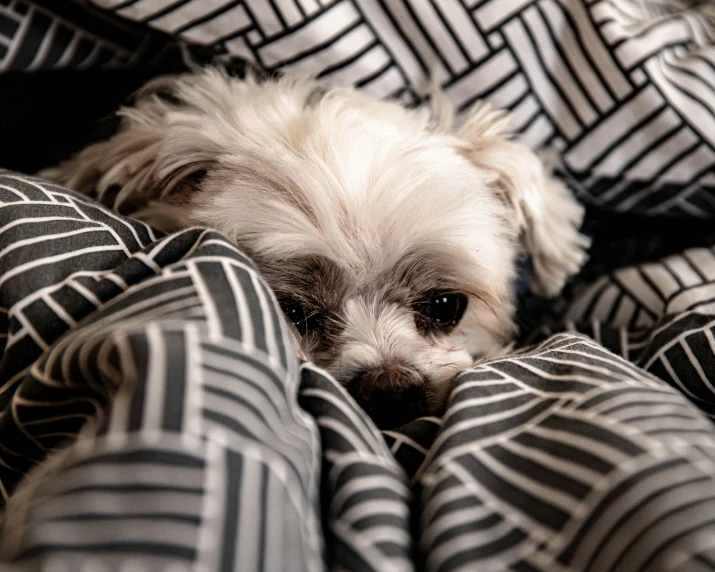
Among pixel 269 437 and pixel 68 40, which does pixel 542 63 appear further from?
pixel 269 437

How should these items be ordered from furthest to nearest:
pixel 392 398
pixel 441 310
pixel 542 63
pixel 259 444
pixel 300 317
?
1. pixel 542 63
2. pixel 441 310
3. pixel 300 317
4. pixel 392 398
5. pixel 259 444

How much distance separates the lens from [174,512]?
568mm

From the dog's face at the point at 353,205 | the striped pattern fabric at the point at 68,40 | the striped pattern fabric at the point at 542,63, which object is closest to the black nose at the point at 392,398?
the dog's face at the point at 353,205

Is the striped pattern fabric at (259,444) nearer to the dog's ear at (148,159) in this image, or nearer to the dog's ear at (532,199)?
the dog's ear at (148,159)

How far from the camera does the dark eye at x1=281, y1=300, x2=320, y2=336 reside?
111 centimetres

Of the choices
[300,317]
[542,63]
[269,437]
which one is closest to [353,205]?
[300,317]

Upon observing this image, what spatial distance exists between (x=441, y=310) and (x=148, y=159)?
0.60 meters

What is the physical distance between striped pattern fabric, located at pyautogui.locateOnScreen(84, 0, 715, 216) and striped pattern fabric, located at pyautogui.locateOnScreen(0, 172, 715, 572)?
580 millimetres

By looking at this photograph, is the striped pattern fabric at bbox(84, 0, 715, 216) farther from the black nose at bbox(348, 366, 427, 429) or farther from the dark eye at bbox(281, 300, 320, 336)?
the black nose at bbox(348, 366, 427, 429)

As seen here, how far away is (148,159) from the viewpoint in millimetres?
1168

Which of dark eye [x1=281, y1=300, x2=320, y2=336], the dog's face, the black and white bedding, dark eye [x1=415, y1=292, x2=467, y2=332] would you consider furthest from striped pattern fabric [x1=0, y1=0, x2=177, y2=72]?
dark eye [x1=415, y1=292, x2=467, y2=332]

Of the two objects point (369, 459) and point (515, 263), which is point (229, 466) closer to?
point (369, 459)

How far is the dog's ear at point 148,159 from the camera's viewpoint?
1.13 meters

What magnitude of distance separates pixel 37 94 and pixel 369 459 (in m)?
1.12
